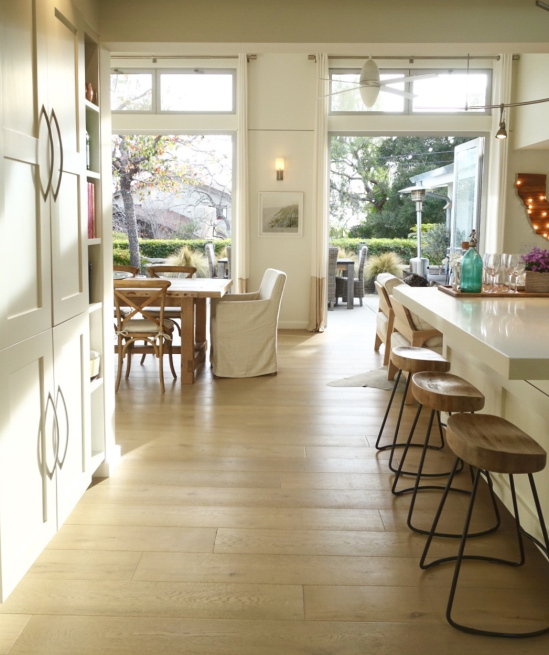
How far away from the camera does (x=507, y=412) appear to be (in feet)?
11.0

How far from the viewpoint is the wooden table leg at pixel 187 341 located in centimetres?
610

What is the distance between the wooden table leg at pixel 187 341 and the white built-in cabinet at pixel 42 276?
2.55 metres

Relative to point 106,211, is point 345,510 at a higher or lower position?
lower

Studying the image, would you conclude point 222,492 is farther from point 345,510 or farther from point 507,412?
point 507,412

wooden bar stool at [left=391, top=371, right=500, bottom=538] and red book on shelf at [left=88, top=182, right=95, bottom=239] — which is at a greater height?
red book on shelf at [left=88, top=182, right=95, bottom=239]

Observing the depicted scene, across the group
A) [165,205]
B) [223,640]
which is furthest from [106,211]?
[165,205]

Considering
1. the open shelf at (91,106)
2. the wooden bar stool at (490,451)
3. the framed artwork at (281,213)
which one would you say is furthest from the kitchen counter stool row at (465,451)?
the framed artwork at (281,213)

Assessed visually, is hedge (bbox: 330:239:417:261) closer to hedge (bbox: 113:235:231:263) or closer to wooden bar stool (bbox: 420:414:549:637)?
hedge (bbox: 113:235:231:263)

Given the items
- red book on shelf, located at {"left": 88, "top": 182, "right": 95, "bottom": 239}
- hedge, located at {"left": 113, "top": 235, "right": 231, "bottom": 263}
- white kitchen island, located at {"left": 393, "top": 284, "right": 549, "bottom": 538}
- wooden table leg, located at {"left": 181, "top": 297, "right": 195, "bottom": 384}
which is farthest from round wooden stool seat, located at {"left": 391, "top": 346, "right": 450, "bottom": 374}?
hedge, located at {"left": 113, "top": 235, "right": 231, "bottom": 263}

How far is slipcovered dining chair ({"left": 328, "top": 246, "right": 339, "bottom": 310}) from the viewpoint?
11.0m

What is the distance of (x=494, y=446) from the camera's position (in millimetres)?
2371

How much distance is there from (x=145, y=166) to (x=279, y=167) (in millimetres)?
5039

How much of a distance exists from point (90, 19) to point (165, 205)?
10.7 meters

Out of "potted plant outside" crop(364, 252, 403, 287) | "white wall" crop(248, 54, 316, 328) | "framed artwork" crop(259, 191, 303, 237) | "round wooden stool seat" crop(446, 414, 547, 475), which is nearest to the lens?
"round wooden stool seat" crop(446, 414, 547, 475)
